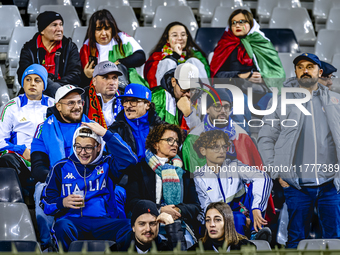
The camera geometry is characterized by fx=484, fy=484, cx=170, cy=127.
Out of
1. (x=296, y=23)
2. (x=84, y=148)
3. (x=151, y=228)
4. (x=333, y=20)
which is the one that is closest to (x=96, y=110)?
(x=84, y=148)

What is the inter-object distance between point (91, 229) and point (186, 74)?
4.98ft

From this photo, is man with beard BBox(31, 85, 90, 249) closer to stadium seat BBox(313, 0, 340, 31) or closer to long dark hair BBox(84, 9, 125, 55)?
long dark hair BBox(84, 9, 125, 55)

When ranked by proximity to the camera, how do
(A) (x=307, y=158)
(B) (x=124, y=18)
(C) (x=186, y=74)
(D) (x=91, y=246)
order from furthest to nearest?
(B) (x=124, y=18) → (C) (x=186, y=74) → (A) (x=307, y=158) → (D) (x=91, y=246)

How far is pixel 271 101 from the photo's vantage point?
376 cm

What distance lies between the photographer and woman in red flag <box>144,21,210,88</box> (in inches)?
165

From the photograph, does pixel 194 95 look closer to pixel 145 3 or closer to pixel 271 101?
pixel 271 101

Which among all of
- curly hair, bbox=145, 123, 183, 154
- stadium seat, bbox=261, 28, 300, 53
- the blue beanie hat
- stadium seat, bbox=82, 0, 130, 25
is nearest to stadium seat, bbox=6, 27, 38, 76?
the blue beanie hat

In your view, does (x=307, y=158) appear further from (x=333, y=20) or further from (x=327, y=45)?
(x=333, y=20)

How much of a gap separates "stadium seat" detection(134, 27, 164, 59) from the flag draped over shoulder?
0.73 m

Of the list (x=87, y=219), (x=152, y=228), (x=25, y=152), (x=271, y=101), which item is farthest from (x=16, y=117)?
(x=271, y=101)

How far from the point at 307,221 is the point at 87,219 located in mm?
1621

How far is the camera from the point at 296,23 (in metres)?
5.47

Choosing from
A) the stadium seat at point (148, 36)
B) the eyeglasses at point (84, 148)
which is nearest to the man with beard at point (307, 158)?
the eyeglasses at point (84, 148)

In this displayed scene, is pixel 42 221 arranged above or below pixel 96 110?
below
